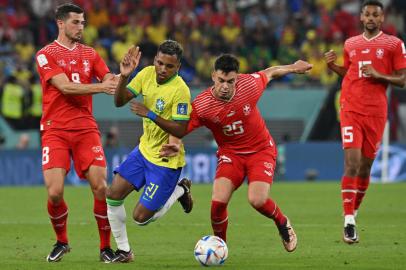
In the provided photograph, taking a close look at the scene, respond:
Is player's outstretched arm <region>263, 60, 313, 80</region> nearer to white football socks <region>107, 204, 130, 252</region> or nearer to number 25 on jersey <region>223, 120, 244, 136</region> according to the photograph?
number 25 on jersey <region>223, 120, 244, 136</region>

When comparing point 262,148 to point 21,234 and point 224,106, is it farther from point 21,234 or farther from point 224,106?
point 21,234

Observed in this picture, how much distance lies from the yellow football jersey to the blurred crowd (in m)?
15.2

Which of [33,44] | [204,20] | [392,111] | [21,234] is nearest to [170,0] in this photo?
[204,20]

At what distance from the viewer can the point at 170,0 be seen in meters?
30.5

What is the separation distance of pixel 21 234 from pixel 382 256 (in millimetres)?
4984

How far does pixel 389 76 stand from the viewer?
520 inches

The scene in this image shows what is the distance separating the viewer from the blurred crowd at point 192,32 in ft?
89.3

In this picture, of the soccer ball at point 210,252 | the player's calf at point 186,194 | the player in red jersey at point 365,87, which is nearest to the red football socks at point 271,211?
the soccer ball at point 210,252

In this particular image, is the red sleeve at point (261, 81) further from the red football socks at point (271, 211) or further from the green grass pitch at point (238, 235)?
the green grass pitch at point (238, 235)

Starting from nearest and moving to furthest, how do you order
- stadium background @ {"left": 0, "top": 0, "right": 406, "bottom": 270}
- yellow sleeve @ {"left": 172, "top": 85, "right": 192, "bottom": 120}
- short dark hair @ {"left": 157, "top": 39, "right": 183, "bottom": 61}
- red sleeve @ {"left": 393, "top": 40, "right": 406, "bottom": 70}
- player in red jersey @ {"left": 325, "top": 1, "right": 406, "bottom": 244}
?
short dark hair @ {"left": 157, "top": 39, "right": 183, "bottom": 61} < yellow sleeve @ {"left": 172, "top": 85, "right": 192, "bottom": 120} < player in red jersey @ {"left": 325, "top": 1, "right": 406, "bottom": 244} < red sleeve @ {"left": 393, "top": 40, "right": 406, "bottom": 70} < stadium background @ {"left": 0, "top": 0, "right": 406, "bottom": 270}

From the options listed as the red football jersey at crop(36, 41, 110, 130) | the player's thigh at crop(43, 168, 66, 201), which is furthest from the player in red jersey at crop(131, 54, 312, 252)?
the player's thigh at crop(43, 168, 66, 201)

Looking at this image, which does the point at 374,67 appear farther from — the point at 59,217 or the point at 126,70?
the point at 59,217

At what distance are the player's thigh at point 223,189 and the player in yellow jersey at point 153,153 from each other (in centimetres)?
49

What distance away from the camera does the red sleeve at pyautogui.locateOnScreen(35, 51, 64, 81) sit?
11.4 metres
